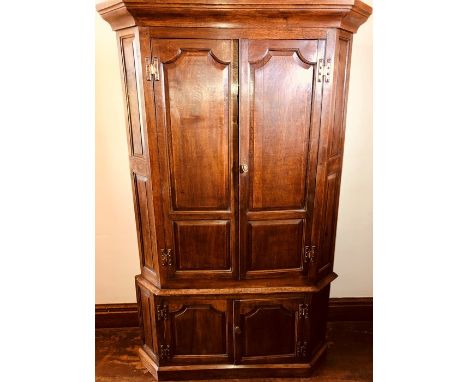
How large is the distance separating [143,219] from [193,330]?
73 cm

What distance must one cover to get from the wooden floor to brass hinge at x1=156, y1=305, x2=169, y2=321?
1.60 ft

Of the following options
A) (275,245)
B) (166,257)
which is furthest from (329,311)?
(166,257)

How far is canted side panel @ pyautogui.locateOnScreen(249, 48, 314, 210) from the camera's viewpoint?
2.08 metres

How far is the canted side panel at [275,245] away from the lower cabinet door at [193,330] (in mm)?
318

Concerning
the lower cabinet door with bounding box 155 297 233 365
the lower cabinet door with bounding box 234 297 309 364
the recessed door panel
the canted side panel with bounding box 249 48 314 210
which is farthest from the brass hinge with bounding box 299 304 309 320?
the recessed door panel

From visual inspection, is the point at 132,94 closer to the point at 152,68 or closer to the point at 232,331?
the point at 152,68

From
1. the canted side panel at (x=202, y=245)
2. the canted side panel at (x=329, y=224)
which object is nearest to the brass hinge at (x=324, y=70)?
the canted side panel at (x=329, y=224)

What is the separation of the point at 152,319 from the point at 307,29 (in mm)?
1848

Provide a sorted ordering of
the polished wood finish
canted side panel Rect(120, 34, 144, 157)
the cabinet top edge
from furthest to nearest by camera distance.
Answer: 1. the polished wood finish
2. canted side panel Rect(120, 34, 144, 157)
3. the cabinet top edge

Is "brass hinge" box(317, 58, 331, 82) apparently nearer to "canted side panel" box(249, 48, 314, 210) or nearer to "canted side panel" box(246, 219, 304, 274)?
"canted side panel" box(249, 48, 314, 210)

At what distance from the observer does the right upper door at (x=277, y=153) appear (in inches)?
81.5

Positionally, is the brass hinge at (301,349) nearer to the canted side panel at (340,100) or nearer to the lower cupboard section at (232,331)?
the lower cupboard section at (232,331)

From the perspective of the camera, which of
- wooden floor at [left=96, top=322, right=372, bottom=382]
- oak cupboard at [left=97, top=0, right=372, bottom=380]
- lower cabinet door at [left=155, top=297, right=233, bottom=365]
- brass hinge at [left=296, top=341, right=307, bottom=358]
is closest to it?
oak cupboard at [left=97, top=0, right=372, bottom=380]

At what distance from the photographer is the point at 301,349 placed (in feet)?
8.30
